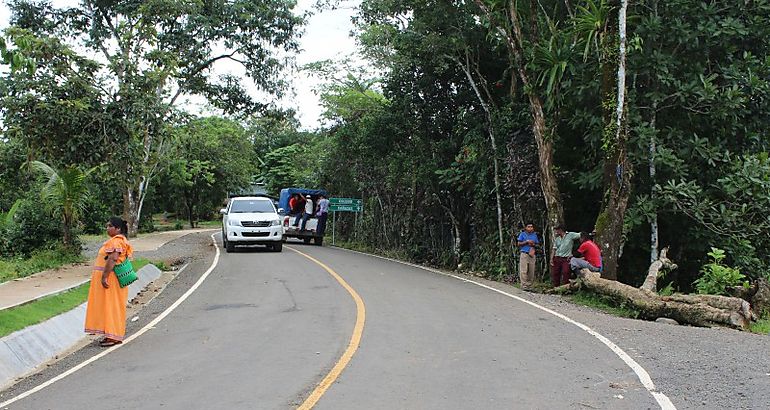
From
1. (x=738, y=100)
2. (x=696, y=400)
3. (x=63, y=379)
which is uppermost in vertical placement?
(x=738, y=100)

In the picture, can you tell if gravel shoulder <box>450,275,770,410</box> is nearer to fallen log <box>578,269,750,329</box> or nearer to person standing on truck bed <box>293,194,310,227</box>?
fallen log <box>578,269,750,329</box>

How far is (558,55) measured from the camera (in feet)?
51.7

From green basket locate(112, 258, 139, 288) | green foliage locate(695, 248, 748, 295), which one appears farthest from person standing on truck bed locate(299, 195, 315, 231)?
green basket locate(112, 258, 139, 288)

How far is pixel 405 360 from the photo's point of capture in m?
8.24

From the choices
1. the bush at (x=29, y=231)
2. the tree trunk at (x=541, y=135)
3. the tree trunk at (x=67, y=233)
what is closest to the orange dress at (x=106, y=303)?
the tree trunk at (x=541, y=135)

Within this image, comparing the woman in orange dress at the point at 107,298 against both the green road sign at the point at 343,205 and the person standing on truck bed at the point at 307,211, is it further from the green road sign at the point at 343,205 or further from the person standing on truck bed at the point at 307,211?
the person standing on truck bed at the point at 307,211

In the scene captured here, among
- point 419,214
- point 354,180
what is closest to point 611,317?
point 419,214

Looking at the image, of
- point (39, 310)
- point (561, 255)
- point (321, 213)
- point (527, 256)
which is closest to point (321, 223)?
point (321, 213)

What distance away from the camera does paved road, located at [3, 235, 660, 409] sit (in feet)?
21.7

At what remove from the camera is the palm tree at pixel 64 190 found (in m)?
18.4

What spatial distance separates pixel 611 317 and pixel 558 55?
20.6 ft

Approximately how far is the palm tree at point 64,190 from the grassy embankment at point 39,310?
572cm

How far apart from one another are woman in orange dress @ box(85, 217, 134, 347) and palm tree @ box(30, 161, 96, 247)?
9.60 metres

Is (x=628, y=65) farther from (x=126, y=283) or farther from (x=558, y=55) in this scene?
(x=126, y=283)
